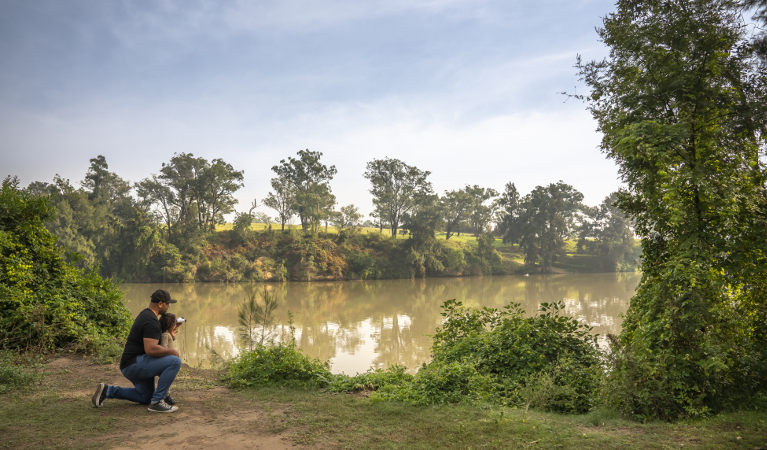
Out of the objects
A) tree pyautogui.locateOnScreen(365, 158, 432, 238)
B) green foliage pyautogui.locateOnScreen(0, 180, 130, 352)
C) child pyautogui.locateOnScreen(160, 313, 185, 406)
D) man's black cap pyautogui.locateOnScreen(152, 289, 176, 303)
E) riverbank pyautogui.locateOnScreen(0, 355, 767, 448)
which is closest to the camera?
riverbank pyautogui.locateOnScreen(0, 355, 767, 448)

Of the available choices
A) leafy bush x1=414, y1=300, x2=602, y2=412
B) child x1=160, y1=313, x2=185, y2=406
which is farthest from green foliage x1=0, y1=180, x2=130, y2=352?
leafy bush x1=414, y1=300, x2=602, y2=412

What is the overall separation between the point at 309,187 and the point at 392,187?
431 inches

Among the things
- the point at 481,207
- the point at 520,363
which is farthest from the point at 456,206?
the point at 520,363

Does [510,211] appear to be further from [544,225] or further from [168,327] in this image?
[168,327]

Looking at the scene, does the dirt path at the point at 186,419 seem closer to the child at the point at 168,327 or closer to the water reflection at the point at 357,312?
the child at the point at 168,327

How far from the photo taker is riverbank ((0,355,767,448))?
4.00 meters

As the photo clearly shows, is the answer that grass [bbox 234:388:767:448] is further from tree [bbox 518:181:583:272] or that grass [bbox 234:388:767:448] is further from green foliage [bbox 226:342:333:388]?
tree [bbox 518:181:583:272]

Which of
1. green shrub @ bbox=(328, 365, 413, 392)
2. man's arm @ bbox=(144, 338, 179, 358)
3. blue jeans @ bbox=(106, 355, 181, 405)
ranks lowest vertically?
green shrub @ bbox=(328, 365, 413, 392)

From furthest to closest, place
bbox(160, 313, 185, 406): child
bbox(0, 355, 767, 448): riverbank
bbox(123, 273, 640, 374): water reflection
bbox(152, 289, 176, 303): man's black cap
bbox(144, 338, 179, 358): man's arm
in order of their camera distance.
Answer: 1. bbox(123, 273, 640, 374): water reflection
2. bbox(160, 313, 185, 406): child
3. bbox(152, 289, 176, 303): man's black cap
4. bbox(144, 338, 179, 358): man's arm
5. bbox(0, 355, 767, 448): riverbank

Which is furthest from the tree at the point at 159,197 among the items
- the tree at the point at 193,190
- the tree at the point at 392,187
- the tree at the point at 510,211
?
the tree at the point at 510,211

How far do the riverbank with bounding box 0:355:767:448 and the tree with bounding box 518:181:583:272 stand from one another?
5220 centimetres

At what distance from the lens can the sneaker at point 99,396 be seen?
16.0 ft

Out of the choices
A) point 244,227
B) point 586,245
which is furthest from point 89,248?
point 586,245

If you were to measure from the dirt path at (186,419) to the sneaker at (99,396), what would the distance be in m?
0.07
